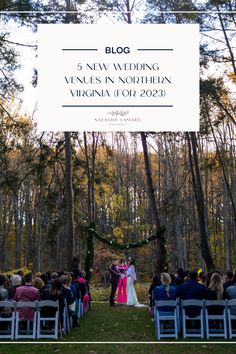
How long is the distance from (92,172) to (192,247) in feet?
53.2

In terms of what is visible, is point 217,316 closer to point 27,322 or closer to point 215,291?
point 215,291

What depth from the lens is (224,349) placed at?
7320 mm

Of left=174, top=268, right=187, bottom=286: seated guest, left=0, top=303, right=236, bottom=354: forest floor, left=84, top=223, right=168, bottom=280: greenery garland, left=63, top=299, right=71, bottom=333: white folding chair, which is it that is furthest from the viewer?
left=84, top=223, right=168, bottom=280: greenery garland

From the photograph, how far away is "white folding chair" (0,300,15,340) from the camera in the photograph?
8.23m

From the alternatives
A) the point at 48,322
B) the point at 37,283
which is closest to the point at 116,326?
the point at 48,322

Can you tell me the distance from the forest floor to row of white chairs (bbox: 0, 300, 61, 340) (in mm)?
353

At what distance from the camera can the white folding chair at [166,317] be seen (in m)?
8.33

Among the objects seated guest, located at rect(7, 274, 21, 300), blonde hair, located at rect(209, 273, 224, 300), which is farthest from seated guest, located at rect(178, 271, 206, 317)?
seated guest, located at rect(7, 274, 21, 300)

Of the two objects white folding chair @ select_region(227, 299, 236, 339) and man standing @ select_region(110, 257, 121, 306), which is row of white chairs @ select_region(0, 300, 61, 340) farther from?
man standing @ select_region(110, 257, 121, 306)

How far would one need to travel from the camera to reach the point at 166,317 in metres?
8.36

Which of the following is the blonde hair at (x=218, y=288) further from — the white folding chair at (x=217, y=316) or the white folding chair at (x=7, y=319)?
the white folding chair at (x=7, y=319)

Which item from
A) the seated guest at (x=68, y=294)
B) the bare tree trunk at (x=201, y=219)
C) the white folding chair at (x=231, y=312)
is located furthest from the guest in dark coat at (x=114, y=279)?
the white folding chair at (x=231, y=312)

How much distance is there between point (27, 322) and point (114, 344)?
1.70 meters

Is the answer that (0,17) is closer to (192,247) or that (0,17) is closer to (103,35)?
(103,35)
